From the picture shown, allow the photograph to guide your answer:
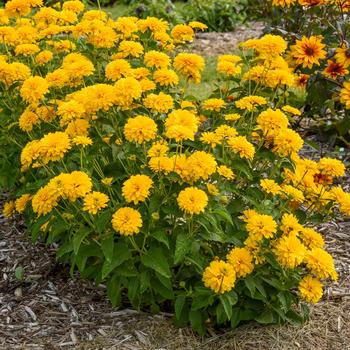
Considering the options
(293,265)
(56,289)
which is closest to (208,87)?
(56,289)

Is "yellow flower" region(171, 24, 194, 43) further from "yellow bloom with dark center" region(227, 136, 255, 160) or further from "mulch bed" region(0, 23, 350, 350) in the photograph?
"mulch bed" region(0, 23, 350, 350)

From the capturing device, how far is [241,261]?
2.52 m

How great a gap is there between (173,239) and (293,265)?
0.51m

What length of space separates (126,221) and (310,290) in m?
0.85

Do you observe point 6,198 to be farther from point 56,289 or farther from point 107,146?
point 107,146

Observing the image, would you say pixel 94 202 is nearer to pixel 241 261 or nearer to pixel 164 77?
pixel 241 261

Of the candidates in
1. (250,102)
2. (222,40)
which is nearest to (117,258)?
(250,102)

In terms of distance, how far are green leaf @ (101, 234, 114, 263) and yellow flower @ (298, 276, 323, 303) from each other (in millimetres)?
811

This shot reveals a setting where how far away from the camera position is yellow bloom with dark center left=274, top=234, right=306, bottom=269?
245 centimetres

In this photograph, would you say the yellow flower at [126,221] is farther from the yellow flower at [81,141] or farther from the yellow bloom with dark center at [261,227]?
the yellow bloom with dark center at [261,227]

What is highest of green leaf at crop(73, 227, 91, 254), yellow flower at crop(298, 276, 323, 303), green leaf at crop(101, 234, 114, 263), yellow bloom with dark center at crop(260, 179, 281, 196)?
yellow bloom with dark center at crop(260, 179, 281, 196)

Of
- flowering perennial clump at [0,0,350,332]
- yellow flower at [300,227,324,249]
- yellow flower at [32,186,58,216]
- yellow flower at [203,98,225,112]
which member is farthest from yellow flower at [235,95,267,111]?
yellow flower at [32,186,58,216]

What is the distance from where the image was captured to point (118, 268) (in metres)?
2.63

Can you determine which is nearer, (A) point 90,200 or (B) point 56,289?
(A) point 90,200
